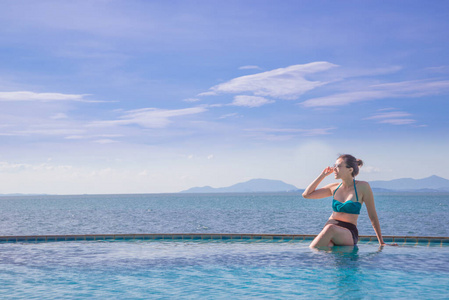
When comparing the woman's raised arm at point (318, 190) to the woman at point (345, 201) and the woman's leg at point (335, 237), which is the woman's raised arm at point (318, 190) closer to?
the woman at point (345, 201)

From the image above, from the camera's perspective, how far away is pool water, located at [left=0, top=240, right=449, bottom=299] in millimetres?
6496

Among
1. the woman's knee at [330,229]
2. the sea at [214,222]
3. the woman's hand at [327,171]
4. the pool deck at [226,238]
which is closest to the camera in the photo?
the woman's hand at [327,171]

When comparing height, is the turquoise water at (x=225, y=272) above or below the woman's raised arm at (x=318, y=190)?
below

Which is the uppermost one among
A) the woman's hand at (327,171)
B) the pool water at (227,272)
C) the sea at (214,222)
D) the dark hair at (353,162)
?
the dark hair at (353,162)

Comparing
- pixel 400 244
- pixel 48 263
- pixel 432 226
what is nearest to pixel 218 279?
pixel 48 263

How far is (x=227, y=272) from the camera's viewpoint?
7.89m

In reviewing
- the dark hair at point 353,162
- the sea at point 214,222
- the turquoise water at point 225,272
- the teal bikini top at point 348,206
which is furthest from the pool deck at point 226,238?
the sea at point 214,222

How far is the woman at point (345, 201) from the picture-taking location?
8.80 meters

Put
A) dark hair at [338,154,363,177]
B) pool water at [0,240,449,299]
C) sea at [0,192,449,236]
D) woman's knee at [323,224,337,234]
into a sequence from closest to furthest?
pool water at [0,240,449,299] < dark hair at [338,154,363,177] < woman's knee at [323,224,337,234] < sea at [0,192,449,236]

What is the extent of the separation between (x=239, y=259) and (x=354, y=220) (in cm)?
246

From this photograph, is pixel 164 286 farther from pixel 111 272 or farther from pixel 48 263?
pixel 48 263

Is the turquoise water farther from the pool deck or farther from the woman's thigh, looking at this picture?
the pool deck

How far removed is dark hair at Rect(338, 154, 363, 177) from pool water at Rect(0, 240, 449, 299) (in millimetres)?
1640

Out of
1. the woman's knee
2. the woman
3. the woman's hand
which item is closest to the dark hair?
the woman
